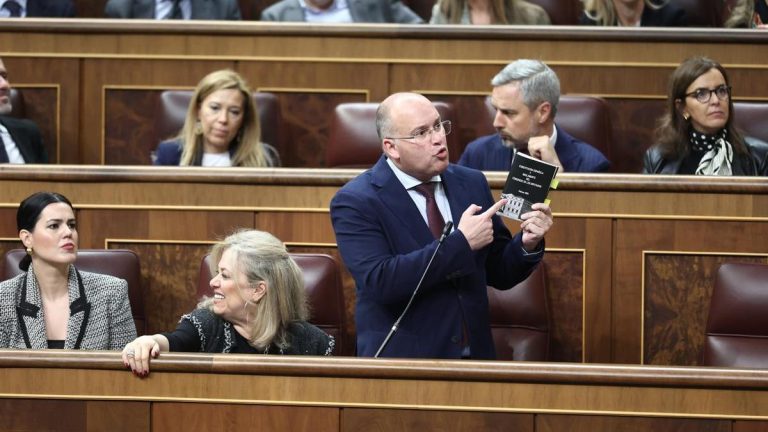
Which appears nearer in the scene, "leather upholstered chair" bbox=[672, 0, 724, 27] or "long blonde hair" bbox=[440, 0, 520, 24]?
"long blonde hair" bbox=[440, 0, 520, 24]

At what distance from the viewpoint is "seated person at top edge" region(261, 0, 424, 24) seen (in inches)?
A: 115

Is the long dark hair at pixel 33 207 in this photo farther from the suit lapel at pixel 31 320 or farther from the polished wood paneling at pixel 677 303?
the polished wood paneling at pixel 677 303

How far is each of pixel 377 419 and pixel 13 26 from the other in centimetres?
158

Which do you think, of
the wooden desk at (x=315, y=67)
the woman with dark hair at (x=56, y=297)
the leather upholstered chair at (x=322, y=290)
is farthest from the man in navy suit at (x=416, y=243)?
the wooden desk at (x=315, y=67)

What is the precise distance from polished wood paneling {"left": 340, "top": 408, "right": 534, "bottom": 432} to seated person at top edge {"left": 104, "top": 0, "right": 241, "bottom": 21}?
1.68 metres

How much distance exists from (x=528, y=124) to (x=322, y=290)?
0.54 meters

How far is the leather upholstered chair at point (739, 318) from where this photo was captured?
6.07ft

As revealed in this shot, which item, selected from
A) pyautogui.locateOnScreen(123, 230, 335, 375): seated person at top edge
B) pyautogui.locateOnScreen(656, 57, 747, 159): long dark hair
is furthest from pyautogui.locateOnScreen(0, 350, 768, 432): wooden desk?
pyautogui.locateOnScreen(656, 57, 747, 159): long dark hair

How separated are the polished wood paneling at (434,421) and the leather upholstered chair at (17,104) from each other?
1445 mm

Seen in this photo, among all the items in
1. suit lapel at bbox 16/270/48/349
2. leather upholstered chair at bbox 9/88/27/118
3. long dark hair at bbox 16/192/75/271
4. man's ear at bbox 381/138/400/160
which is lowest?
suit lapel at bbox 16/270/48/349

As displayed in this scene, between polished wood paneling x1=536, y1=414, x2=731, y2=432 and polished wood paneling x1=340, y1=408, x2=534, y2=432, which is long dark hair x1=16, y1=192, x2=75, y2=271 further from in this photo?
polished wood paneling x1=536, y1=414, x2=731, y2=432

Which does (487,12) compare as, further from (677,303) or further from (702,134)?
(677,303)

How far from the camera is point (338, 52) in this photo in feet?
8.81

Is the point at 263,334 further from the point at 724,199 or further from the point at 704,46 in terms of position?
the point at 704,46
